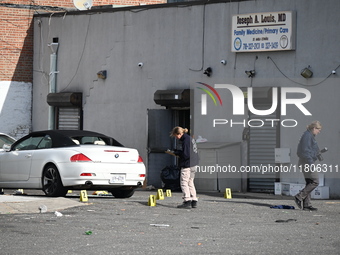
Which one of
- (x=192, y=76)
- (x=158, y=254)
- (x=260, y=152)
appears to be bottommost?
(x=158, y=254)

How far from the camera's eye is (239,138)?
78.7 ft

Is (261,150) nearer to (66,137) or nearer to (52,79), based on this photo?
(66,137)

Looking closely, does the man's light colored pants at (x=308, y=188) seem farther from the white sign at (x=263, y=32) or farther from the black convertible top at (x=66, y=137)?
the white sign at (x=263, y=32)

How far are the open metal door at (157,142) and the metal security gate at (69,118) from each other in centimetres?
360

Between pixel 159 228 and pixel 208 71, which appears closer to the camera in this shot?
pixel 159 228

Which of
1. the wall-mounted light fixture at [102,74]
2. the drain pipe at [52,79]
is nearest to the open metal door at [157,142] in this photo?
the wall-mounted light fixture at [102,74]

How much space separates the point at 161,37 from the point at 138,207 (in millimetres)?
10519

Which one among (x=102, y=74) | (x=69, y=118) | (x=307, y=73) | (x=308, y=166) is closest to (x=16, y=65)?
(x=69, y=118)

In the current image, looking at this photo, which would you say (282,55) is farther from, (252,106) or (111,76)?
(111,76)

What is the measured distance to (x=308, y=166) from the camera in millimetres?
16781

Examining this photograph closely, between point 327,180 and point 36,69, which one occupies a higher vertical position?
point 36,69

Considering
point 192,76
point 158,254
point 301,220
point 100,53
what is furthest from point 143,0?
point 158,254

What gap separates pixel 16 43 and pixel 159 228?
1785cm

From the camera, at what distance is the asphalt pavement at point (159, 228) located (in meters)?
10.3
